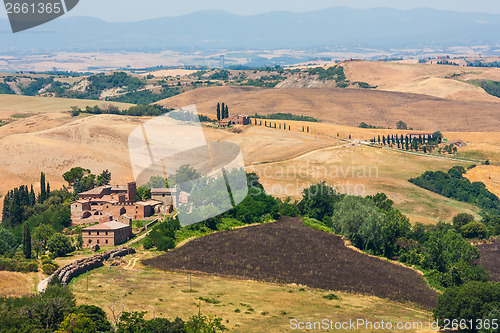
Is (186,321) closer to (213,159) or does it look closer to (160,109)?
(213,159)

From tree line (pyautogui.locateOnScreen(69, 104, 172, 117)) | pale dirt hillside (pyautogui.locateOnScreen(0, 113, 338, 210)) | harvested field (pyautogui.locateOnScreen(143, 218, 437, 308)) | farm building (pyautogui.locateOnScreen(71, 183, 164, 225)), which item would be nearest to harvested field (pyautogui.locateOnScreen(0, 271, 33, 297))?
harvested field (pyautogui.locateOnScreen(143, 218, 437, 308))

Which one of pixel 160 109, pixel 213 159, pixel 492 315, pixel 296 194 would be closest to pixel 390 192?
pixel 296 194

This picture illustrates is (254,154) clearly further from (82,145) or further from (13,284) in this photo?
(13,284)

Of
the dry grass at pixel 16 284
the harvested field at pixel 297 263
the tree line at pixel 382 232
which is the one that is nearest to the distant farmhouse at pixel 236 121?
the tree line at pixel 382 232

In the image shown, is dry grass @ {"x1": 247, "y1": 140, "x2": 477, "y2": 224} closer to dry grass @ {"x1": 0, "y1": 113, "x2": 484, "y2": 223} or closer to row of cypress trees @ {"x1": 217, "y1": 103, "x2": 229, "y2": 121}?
dry grass @ {"x1": 0, "y1": 113, "x2": 484, "y2": 223}

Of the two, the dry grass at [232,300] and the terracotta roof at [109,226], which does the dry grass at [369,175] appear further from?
the dry grass at [232,300]

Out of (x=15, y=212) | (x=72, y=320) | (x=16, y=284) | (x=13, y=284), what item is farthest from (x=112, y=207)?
(x=72, y=320)
